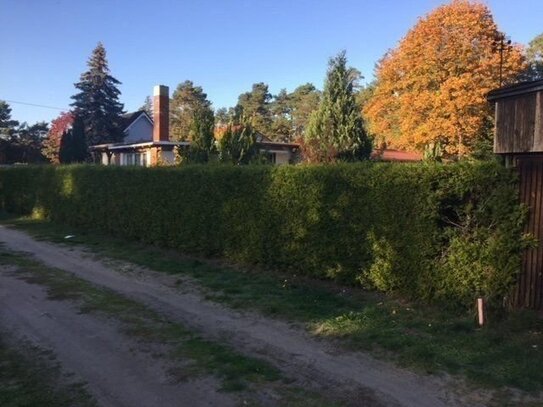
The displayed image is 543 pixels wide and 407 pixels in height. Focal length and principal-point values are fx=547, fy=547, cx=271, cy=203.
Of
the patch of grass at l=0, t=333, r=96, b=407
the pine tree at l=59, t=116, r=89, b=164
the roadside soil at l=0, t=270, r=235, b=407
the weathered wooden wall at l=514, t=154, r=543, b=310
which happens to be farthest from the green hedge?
the pine tree at l=59, t=116, r=89, b=164

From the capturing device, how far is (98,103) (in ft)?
156

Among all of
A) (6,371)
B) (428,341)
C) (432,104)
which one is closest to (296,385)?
(428,341)

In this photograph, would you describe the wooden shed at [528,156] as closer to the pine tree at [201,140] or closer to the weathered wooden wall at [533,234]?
the weathered wooden wall at [533,234]

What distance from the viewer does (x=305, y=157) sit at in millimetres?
16891

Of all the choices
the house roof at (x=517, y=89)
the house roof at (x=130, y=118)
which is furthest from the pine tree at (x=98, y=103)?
the house roof at (x=517, y=89)

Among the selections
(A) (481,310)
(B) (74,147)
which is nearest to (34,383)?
(A) (481,310)

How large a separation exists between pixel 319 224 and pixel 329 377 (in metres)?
4.54

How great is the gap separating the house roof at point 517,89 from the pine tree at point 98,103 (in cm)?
4310

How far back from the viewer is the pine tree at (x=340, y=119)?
18291 mm

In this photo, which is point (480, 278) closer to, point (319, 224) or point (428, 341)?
point (428, 341)

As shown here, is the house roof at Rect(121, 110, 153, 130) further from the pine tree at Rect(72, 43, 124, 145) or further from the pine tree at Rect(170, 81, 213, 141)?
the pine tree at Rect(170, 81, 213, 141)

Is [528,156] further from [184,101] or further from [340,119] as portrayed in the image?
[184,101]

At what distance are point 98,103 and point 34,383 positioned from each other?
4566 centimetres

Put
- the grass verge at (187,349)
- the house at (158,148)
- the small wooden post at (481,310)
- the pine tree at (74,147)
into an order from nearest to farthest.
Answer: the grass verge at (187,349) → the small wooden post at (481,310) → the house at (158,148) → the pine tree at (74,147)
